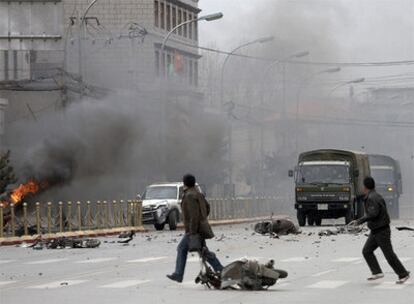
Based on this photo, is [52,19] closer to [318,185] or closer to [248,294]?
[318,185]

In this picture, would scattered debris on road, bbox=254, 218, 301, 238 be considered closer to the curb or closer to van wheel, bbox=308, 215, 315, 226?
the curb

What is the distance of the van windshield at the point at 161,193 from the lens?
1891 inches

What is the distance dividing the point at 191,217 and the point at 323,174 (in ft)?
103

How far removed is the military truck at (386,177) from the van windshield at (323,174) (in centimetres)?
1507

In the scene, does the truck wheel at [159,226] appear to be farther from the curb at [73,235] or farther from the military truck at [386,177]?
the military truck at [386,177]

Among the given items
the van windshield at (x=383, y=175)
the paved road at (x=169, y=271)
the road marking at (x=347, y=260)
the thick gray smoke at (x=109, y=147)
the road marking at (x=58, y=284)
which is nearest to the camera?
the paved road at (x=169, y=271)

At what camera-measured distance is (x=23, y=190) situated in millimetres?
45375

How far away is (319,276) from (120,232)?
23.0 m

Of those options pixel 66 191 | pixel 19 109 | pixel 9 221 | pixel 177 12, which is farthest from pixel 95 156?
pixel 177 12

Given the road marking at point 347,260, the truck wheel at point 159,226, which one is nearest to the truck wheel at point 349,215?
the truck wheel at point 159,226

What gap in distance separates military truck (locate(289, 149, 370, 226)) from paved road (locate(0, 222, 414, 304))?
14.1 meters

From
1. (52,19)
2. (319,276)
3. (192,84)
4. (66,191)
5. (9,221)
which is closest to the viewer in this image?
(319,276)

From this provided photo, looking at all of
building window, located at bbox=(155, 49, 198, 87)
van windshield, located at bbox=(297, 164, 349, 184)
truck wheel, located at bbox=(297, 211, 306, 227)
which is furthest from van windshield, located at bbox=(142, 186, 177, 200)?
building window, located at bbox=(155, 49, 198, 87)

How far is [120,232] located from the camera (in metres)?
44.0
